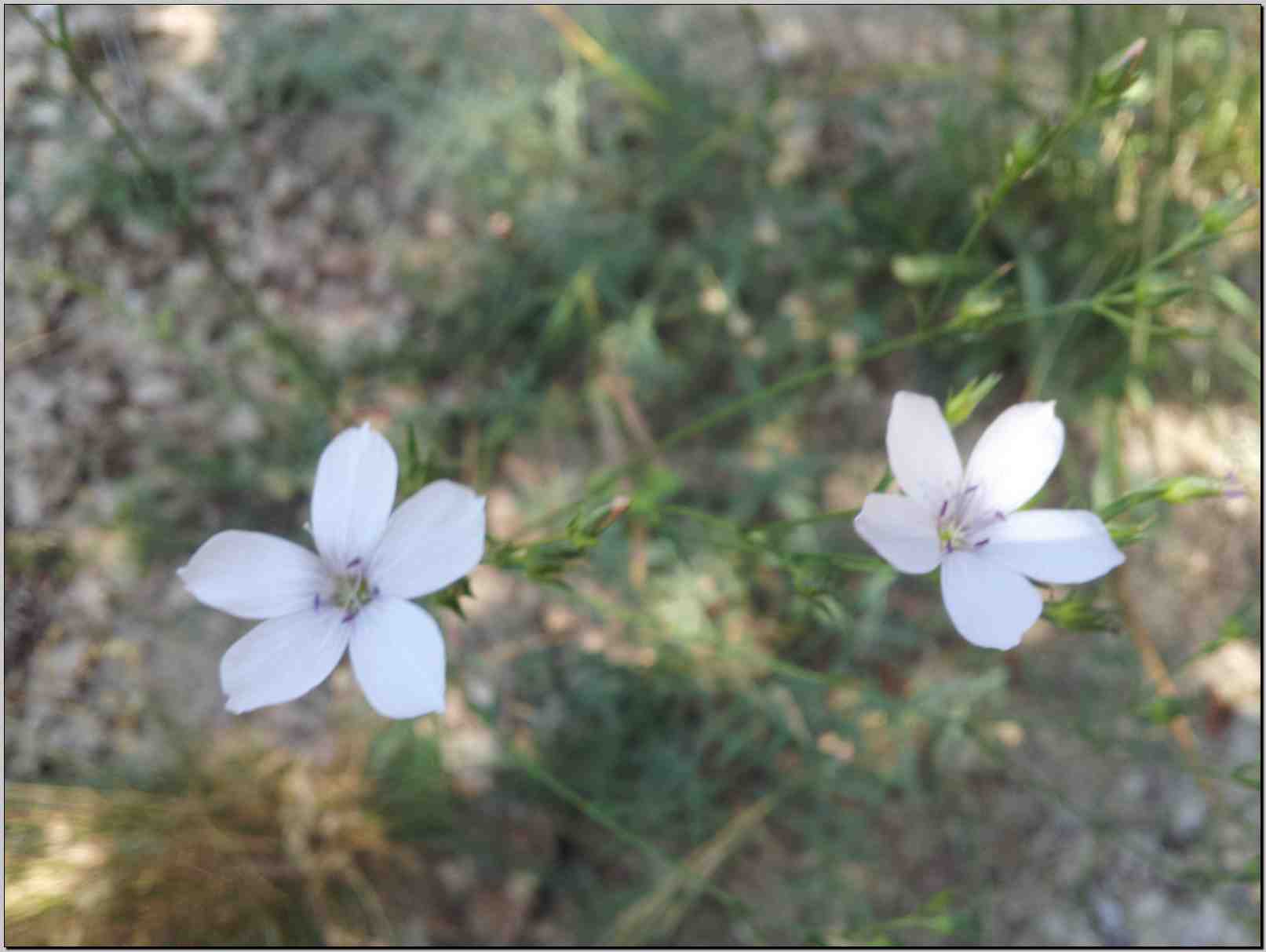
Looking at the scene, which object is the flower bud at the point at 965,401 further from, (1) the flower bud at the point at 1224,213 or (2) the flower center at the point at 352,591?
(2) the flower center at the point at 352,591

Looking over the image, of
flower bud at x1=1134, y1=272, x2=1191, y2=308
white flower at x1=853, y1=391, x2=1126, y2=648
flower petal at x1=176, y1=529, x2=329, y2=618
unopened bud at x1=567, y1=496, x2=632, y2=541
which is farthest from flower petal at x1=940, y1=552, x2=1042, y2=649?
flower petal at x1=176, y1=529, x2=329, y2=618

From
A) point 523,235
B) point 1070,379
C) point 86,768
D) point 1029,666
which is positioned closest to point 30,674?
point 86,768

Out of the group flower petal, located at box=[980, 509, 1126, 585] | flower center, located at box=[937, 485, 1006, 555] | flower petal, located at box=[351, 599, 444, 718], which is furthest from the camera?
flower center, located at box=[937, 485, 1006, 555]

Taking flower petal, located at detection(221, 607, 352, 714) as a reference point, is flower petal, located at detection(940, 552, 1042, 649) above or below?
below

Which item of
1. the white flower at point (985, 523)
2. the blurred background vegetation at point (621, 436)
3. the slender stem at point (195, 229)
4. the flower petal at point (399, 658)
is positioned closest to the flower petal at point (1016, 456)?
the white flower at point (985, 523)

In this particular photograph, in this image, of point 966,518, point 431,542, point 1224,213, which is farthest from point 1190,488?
point 431,542

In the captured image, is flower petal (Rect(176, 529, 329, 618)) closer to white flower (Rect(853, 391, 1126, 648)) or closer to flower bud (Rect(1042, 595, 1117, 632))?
white flower (Rect(853, 391, 1126, 648))
